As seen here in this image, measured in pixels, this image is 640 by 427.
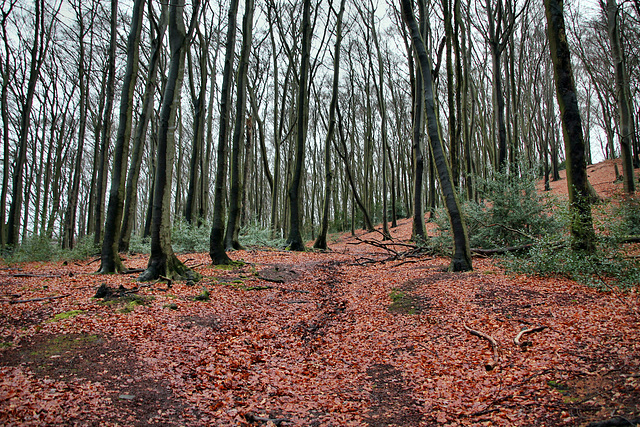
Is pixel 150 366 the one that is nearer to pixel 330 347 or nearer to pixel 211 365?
pixel 211 365

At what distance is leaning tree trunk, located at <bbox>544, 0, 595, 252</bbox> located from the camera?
19.8 feet

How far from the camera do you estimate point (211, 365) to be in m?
3.70

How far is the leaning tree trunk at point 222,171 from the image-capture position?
9.07m

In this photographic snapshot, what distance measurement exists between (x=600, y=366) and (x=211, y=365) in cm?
362

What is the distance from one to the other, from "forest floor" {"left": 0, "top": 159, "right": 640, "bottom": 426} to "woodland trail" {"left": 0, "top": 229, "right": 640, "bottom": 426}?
0.7 inches

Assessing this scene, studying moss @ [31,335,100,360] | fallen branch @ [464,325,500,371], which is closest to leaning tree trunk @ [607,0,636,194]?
fallen branch @ [464,325,500,371]

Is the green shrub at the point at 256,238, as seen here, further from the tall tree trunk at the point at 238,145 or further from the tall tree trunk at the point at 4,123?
the tall tree trunk at the point at 4,123

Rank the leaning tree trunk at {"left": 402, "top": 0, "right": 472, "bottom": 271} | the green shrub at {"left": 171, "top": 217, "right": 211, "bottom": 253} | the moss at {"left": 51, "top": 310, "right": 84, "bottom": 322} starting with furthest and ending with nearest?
the green shrub at {"left": 171, "top": 217, "right": 211, "bottom": 253}
the leaning tree trunk at {"left": 402, "top": 0, "right": 472, "bottom": 271}
the moss at {"left": 51, "top": 310, "right": 84, "bottom": 322}

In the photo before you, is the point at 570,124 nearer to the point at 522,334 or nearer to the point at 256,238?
the point at 522,334

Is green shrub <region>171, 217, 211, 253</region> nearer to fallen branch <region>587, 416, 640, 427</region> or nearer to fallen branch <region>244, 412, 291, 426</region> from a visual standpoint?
fallen branch <region>244, 412, 291, 426</region>

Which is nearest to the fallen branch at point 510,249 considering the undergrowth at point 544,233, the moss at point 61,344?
the undergrowth at point 544,233

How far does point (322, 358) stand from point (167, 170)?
5000 millimetres

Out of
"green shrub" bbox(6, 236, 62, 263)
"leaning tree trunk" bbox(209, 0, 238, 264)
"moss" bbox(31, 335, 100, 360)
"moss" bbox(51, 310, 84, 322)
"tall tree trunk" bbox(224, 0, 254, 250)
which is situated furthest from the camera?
"green shrub" bbox(6, 236, 62, 263)

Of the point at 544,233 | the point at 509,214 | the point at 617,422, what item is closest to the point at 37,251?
the point at 509,214
